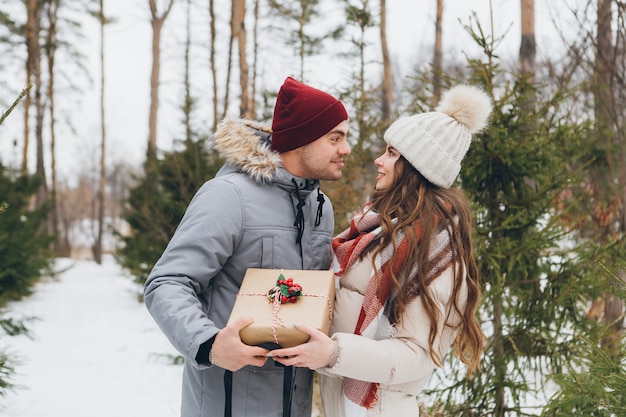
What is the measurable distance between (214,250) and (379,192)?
76 centimetres

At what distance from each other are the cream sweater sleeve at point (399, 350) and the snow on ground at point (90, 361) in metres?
3.50

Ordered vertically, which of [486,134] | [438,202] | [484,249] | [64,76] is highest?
[64,76]

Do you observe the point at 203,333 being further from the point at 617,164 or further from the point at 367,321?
the point at 617,164

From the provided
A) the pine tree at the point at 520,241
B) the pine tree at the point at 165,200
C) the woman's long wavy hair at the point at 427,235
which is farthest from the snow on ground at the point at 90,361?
the woman's long wavy hair at the point at 427,235

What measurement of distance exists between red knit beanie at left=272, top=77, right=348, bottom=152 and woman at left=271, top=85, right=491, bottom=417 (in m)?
0.28

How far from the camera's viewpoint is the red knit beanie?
2207 millimetres

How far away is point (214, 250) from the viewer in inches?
75.5

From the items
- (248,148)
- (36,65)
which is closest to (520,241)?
(248,148)

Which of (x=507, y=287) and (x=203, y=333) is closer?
(x=203, y=333)

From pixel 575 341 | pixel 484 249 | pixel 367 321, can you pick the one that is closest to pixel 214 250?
pixel 367 321

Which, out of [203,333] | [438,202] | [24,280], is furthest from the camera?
[24,280]

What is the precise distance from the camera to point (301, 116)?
7.24 ft

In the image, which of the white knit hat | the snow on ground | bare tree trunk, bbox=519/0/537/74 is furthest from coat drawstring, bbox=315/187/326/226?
bare tree trunk, bbox=519/0/537/74

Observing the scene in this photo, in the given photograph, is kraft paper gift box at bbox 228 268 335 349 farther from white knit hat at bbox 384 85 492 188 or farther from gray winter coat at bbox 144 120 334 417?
white knit hat at bbox 384 85 492 188
